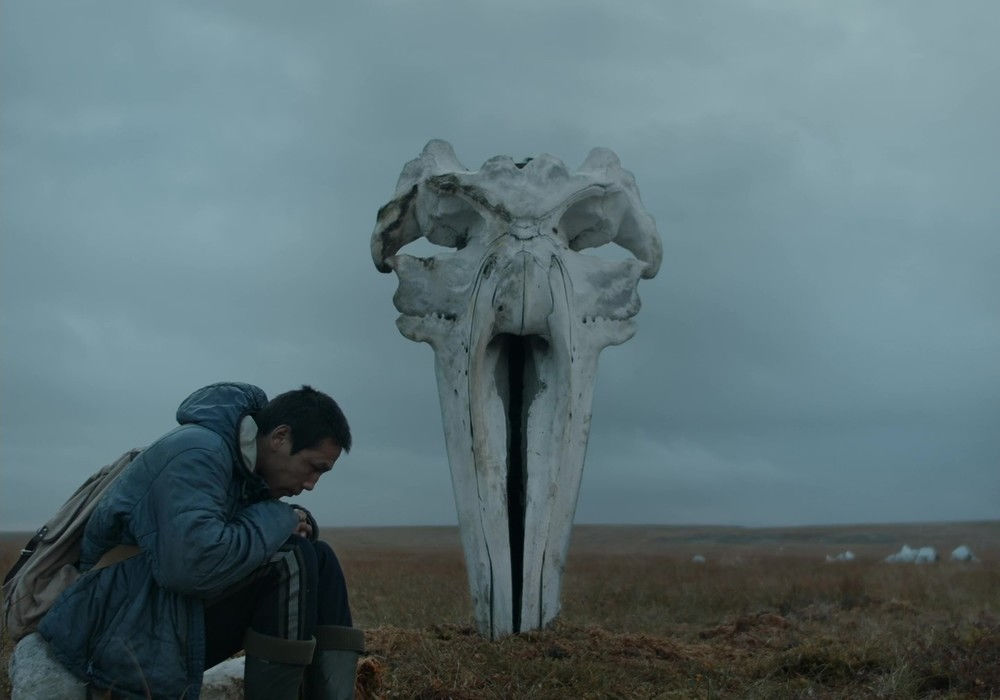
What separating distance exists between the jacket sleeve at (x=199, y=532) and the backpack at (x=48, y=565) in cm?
26

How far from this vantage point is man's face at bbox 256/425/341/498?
4.11 meters

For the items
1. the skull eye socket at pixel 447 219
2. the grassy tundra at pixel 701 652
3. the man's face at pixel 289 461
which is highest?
the skull eye socket at pixel 447 219

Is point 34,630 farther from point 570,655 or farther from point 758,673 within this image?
point 758,673

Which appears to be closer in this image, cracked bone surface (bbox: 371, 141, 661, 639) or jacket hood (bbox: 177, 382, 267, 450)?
jacket hood (bbox: 177, 382, 267, 450)

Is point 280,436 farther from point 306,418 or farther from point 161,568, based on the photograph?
point 161,568

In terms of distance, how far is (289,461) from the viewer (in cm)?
412

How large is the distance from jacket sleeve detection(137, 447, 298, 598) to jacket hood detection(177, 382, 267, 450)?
0.55 feet

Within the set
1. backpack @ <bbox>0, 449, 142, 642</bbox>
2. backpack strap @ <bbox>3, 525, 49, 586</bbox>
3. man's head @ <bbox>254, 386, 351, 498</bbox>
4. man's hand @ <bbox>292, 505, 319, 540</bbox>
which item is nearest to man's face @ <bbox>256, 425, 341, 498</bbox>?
man's head @ <bbox>254, 386, 351, 498</bbox>

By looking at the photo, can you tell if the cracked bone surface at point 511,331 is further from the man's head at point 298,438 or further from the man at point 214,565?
the man's head at point 298,438

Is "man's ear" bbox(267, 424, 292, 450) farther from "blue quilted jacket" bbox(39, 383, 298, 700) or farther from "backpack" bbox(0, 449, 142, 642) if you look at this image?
"backpack" bbox(0, 449, 142, 642)

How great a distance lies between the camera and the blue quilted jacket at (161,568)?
380 centimetres

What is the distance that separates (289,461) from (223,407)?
0.99 ft

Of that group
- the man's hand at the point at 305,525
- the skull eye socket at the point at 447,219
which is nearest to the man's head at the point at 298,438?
the man's hand at the point at 305,525

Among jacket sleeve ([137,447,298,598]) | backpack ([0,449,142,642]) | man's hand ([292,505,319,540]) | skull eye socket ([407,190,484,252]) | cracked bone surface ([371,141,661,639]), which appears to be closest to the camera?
jacket sleeve ([137,447,298,598])
